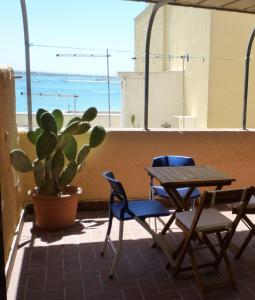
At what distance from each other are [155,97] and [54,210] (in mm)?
8947

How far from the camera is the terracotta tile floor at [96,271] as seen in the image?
262cm

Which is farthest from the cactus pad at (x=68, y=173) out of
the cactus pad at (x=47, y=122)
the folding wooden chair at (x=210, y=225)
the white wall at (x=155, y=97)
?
the white wall at (x=155, y=97)

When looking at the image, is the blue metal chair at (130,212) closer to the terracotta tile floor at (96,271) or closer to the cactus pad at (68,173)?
the terracotta tile floor at (96,271)

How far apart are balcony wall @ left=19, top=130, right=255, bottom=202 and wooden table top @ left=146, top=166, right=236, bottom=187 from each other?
1.08 m

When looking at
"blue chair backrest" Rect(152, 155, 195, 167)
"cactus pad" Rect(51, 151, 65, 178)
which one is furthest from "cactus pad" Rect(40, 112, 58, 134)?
"blue chair backrest" Rect(152, 155, 195, 167)

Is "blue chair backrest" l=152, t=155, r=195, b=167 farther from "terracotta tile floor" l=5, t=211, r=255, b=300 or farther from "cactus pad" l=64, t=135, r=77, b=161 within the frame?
"cactus pad" l=64, t=135, r=77, b=161

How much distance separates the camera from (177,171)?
329 cm

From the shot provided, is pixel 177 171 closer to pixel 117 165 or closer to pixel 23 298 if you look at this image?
pixel 117 165

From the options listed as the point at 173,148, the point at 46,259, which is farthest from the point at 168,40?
the point at 46,259

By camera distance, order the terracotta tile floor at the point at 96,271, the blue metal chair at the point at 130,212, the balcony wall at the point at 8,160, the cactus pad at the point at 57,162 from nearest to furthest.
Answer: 1. the terracotta tile floor at the point at 96,271
2. the blue metal chair at the point at 130,212
3. the balcony wall at the point at 8,160
4. the cactus pad at the point at 57,162

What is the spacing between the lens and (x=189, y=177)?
3.05 metres

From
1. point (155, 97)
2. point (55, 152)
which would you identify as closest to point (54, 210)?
point (55, 152)

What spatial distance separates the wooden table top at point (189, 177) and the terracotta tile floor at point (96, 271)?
0.74 metres

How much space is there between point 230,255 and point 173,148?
1.67 m
